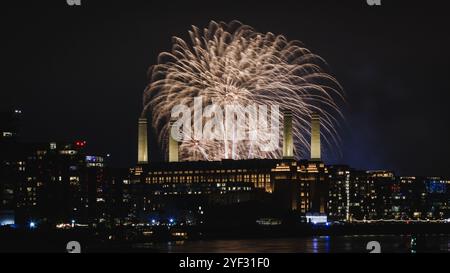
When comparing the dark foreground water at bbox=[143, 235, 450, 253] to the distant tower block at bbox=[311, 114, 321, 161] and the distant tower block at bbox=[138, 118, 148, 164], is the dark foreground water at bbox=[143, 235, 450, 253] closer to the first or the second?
the distant tower block at bbox=[311, 114, 321, 161]

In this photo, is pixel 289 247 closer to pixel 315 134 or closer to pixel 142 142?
pixel 315 134

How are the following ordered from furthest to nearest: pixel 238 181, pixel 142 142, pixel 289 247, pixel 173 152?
pixel 173 152 → pixel 142 142 → pixel 238 181 → pixel 289 247

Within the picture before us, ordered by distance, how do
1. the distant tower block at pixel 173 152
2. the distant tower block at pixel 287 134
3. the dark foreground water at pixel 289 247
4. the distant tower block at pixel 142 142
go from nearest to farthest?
the dark foreground water at pixel 289 247 < the distant tower block at pixel 287 134 < the distant tower block at pixel 142 142 < the distant tower block at pixel 173 152

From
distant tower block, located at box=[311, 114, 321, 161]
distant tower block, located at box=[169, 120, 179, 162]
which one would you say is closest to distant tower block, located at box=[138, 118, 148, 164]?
distant tower block, located at box=[169, 120, 179, 162]

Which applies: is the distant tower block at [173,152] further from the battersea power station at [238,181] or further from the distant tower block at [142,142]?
the distant tower block at [142,142]

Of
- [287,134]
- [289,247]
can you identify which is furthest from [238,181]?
A: [289,247]

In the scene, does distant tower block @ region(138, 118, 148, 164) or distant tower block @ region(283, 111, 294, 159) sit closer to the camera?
distant tower block @ region(283, 111, 294, 159)

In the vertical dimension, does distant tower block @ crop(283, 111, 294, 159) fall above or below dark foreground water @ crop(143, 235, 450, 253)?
above

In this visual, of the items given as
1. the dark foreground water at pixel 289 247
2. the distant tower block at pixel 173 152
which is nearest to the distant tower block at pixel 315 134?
the distant tower block at pixel 173 152
